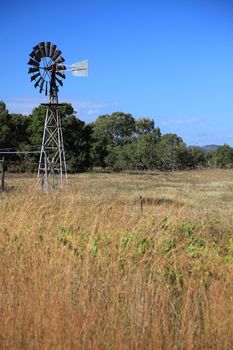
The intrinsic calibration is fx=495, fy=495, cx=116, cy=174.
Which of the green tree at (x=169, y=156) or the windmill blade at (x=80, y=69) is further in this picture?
the green tree at (x=169, y=156)

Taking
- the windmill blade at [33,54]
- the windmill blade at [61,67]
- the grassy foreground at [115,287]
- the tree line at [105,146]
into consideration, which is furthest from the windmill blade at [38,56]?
the grassy foreground at [115,287]

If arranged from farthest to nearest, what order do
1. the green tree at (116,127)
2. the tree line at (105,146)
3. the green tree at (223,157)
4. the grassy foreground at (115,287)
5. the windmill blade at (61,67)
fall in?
the green tree at (116,127) → the green tree at (223,157) → the tree line at (105,146) → the windmill blade at (61,67) → the grassy foreground at (115,287)

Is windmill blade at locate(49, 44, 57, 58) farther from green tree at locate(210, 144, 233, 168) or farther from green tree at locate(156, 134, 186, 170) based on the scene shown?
green tree at locate(210, 144, 233, 168)

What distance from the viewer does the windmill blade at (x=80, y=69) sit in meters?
23.0

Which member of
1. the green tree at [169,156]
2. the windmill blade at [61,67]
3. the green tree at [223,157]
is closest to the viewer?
the windmill blade at [61,67]

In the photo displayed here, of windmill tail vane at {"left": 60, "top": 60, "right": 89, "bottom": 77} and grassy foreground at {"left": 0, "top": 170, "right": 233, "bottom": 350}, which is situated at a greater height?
windmill tail vane at {"left": 60, "top": 60, "right": 89, "bottom": 77}

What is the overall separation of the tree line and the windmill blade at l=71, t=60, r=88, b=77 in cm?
1089

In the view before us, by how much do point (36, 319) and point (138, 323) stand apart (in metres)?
0.87

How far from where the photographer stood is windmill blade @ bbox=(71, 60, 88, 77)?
23031 millimetres

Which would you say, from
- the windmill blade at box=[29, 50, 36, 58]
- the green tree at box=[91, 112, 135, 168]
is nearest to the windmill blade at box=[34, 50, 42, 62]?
the windmill blade at box=[29, 50, 36, 58]

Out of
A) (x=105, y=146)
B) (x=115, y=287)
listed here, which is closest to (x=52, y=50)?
(x=115, y=287)

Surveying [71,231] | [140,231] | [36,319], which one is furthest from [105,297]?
[71,231]

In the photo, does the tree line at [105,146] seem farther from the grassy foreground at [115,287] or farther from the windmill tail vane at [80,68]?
the grassy foreground at [115,287]

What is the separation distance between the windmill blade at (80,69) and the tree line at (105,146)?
35.7ft
